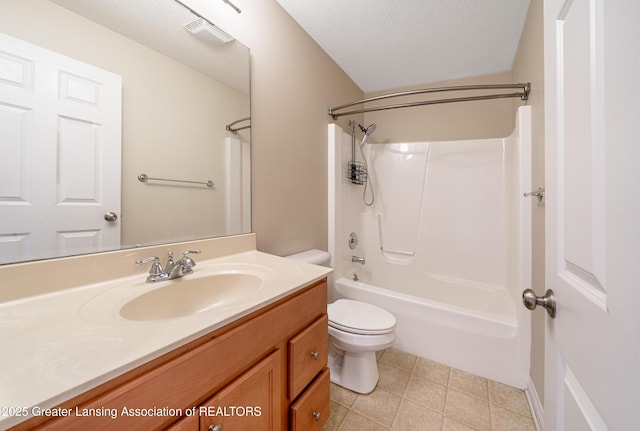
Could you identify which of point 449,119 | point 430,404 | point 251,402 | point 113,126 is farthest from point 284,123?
point 430,404

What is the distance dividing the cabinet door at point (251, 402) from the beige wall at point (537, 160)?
1324 millimetres

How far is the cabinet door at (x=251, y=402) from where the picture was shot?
574 millimetres

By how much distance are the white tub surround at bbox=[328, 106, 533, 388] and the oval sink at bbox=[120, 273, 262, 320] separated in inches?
40.1

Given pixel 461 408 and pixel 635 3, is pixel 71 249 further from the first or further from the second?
pixel 461 408

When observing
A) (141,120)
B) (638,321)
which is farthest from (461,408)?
(141,120)

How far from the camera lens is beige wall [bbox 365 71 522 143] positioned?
216 cm

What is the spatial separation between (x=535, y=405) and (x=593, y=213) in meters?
1.44

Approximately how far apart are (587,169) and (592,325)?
0.28 m

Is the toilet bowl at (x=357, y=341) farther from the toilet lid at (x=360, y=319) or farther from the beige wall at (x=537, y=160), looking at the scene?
the beige wall at (x=537, y=160)

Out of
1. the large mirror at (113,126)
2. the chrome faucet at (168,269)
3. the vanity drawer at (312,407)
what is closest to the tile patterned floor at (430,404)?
the vanity drawer at (312,407)

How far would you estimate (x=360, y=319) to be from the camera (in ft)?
4.58

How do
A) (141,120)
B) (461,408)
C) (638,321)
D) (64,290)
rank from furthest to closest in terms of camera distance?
(461,408) → (141,120) → (64,290) → (638,321)

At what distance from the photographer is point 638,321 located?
0.98ft

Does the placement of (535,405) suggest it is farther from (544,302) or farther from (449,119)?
(449,119)
